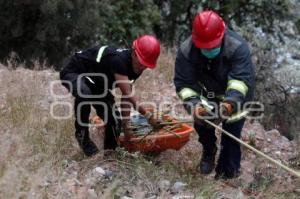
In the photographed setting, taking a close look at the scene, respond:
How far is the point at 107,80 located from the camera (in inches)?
192

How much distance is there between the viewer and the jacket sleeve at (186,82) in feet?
14.8

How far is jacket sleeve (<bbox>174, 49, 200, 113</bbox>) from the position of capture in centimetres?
452

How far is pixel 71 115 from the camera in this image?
229 inches

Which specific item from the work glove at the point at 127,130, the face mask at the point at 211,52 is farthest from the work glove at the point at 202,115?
the work glove at the point at 127,130

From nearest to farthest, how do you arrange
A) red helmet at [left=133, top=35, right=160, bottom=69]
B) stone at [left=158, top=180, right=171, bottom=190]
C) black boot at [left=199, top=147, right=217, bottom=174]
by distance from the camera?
stone at [left=158, top=180, right=171, bottom=190] < red helmet at [left=133, top=35, right=160, bottom=69] < black boot at [left=199, top=147, right=217, bottom=174]

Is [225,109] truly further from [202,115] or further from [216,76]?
[216,76]

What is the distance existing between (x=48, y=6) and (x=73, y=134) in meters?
6.19

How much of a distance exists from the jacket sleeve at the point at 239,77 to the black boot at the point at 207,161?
79 centimetres

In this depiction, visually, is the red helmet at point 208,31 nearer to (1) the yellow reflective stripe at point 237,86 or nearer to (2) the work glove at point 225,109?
(1) the yellow reflective stripe at point 237,86

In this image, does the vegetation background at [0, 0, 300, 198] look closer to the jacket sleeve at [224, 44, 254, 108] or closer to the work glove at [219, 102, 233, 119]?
the work glove at [219, 102, 233, 119]

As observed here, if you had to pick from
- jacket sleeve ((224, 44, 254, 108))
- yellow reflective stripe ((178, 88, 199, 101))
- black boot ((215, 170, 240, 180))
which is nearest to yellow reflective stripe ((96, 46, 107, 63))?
yellow reflective stripe ((178, 88, 199, 101))

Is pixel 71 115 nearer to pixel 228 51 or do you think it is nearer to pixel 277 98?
pixel 228 51

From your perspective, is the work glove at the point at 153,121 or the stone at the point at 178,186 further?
the work glove at the point at 153,121

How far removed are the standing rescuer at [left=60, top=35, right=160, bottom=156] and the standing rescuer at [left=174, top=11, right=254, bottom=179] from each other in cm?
31
